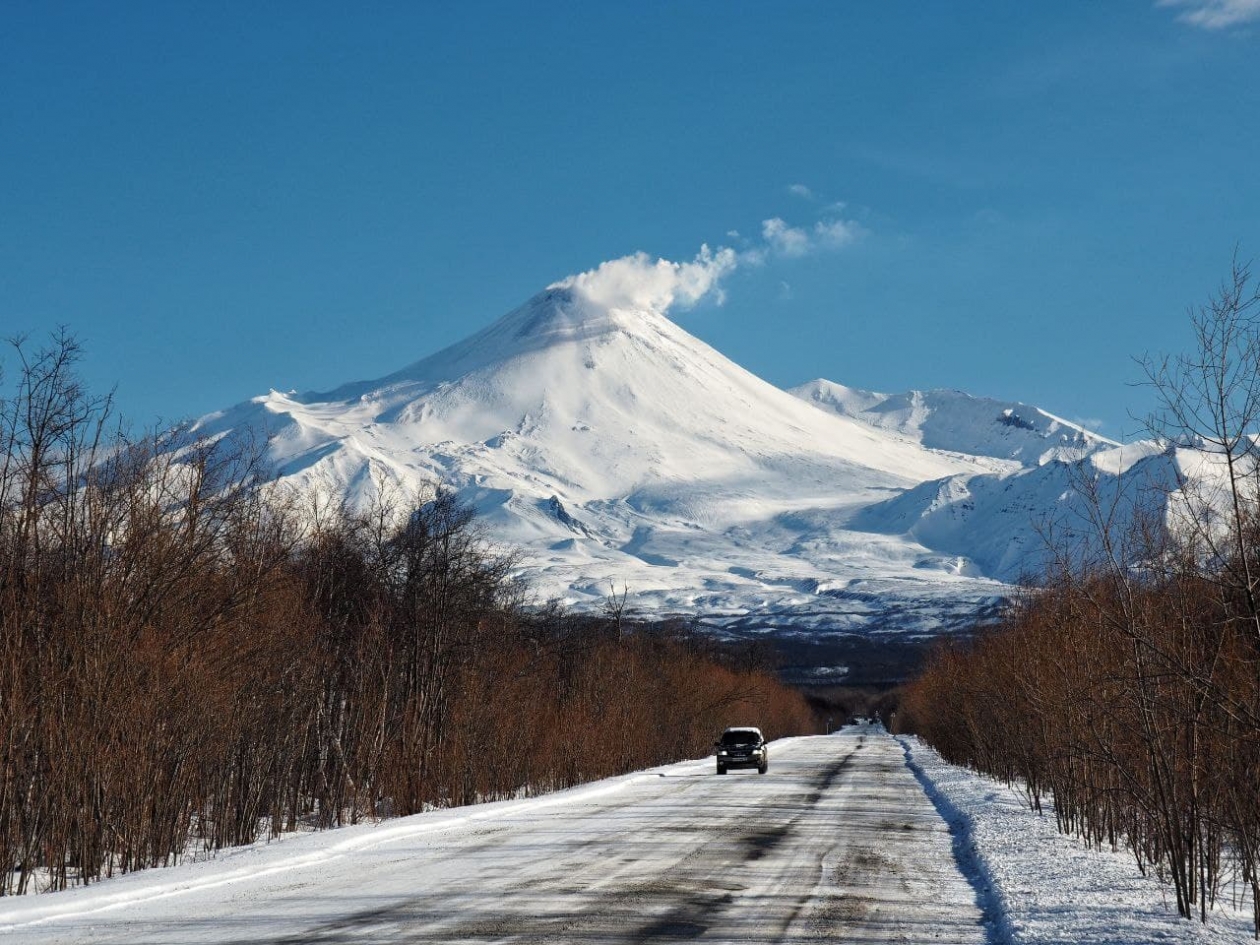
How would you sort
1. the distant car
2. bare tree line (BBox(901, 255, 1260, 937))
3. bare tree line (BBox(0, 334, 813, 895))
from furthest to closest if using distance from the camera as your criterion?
the distant car → bare tree line (BBox(0, 334, 813, 895)) → bare tree line (BBox(901, 255, 1260, 937))

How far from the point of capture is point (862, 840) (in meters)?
20.3

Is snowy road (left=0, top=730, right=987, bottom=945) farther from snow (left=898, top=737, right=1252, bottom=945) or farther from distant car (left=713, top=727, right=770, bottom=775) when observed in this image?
distant car (left=713, top=727, right=770, bottom=775)

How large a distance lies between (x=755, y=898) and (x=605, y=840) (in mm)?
6573

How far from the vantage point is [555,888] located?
13578mm

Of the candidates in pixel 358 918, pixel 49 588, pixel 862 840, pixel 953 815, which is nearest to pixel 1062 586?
pixel 862 840

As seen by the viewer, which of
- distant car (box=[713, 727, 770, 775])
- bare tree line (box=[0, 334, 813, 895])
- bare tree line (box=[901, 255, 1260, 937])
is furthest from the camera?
distant car (box=[713, 727, 770, 775])

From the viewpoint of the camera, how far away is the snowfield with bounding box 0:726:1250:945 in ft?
35.8

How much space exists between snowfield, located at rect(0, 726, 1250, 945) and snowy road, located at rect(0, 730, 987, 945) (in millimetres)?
40

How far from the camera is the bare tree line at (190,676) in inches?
636

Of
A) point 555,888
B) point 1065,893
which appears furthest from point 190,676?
point 1065,893

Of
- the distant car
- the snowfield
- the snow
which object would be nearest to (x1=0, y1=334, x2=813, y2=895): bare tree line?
the snowfield

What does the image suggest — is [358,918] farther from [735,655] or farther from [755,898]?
[735,655]

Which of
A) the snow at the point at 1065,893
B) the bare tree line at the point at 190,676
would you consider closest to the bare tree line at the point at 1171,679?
the snow at the point at 1065,893

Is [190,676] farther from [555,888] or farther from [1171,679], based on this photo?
[1171,679]
